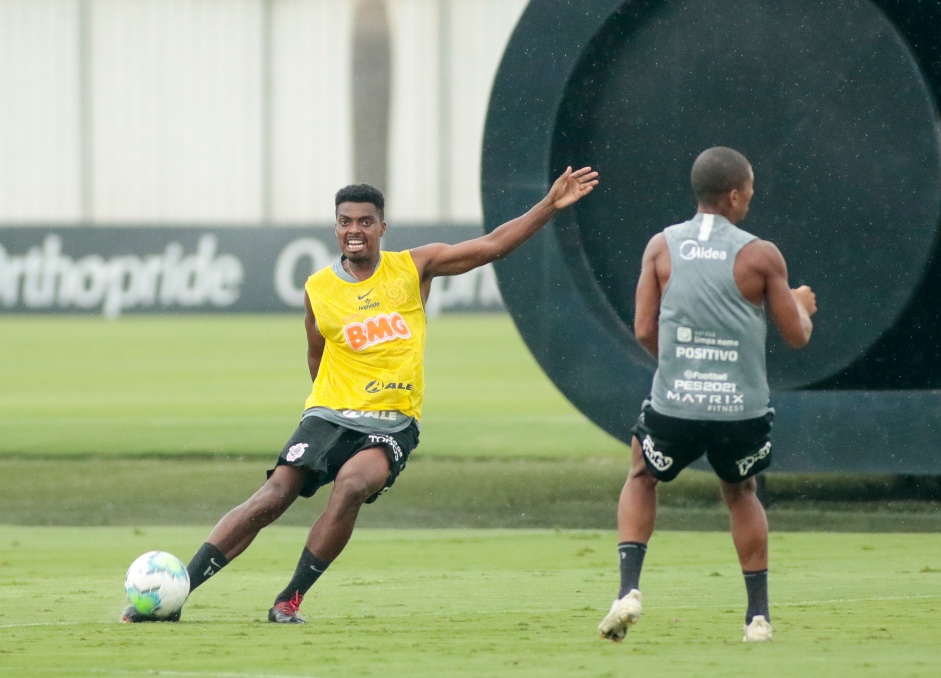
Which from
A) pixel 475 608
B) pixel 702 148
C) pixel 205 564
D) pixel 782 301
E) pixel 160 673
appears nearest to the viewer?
pixel 160 673

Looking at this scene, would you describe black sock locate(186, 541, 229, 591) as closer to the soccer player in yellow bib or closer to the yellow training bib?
the soccer player in yellow bib

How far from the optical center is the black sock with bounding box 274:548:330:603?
22.4 ft

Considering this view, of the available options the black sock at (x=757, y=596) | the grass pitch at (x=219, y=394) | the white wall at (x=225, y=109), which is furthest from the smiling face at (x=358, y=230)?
the white wall at (x=225, y=109)

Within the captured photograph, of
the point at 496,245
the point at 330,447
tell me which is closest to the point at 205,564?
the point at 330,447

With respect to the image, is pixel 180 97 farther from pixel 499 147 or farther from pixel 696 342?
pixel 696 342

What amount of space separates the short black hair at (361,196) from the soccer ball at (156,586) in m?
1.60

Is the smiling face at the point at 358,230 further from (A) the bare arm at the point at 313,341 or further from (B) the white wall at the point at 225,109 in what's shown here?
(B) the white wall at the point at 225,109

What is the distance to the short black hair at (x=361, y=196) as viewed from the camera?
23.5ft

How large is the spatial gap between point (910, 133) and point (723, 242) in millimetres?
5460


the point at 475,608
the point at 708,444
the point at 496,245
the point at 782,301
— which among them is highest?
the point at 496,245

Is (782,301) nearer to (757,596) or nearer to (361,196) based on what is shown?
(757,596)

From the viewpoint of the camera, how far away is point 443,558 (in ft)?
29.8

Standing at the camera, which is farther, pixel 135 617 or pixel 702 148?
pixel 702 148

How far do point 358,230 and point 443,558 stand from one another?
251 cm
